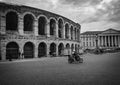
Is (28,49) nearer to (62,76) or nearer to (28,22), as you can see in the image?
(28,22)

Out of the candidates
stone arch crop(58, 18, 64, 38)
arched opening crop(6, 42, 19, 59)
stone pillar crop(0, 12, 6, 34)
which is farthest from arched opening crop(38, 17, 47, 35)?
stone pillar crop(0, 12, 6, 34)

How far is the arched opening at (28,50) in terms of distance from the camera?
24406 millimetres

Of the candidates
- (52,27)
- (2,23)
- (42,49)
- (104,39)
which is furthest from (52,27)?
(104,39)

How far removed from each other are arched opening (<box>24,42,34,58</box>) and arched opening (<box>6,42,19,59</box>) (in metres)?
1.64

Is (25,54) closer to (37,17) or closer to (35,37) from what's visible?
(35,37)

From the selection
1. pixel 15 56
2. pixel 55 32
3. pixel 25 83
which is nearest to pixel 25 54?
pixel 15 56

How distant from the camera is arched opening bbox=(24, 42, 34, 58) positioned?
2441cm

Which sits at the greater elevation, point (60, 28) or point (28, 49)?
point (60, 28)

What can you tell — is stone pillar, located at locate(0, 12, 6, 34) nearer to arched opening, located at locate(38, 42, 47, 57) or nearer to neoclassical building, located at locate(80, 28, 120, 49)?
arched opening, located at locate(38, 42, 47, 57)

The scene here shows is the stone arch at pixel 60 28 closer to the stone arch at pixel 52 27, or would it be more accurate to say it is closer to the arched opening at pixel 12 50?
the stone arch at pixel 52 27

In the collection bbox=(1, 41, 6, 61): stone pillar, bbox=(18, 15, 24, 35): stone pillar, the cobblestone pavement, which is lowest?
the cobblestone pavement

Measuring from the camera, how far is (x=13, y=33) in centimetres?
2239

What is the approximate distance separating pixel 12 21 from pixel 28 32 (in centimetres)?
326

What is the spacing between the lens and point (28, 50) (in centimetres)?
2472
